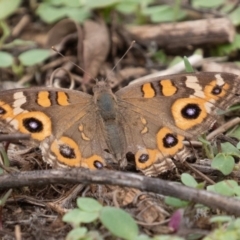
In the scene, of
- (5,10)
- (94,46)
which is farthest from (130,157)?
(5,10)

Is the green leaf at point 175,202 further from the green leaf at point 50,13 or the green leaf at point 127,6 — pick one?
the green leaf at point 50,13

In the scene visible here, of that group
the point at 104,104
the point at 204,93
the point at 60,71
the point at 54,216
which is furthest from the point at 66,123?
the point at 60,71

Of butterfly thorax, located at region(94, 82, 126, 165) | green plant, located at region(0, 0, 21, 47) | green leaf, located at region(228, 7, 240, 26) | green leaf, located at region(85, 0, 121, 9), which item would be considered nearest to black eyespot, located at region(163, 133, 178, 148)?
butterfly thorax, located at region(94, 82, 126, 165)

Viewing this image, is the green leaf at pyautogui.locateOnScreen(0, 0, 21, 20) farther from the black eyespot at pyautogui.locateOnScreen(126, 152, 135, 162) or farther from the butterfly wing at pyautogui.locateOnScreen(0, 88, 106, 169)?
the black eyespot at pyautogui.locateOnScreen(126, 152, 135, 162)

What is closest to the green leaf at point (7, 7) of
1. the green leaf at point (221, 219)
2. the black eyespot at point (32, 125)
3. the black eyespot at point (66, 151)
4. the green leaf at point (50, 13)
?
the green leaf at point (50, 13)

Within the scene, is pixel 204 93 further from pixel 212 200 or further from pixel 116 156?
pixel 212 200

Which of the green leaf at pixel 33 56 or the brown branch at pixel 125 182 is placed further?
the green leaf at pixel 33 56
